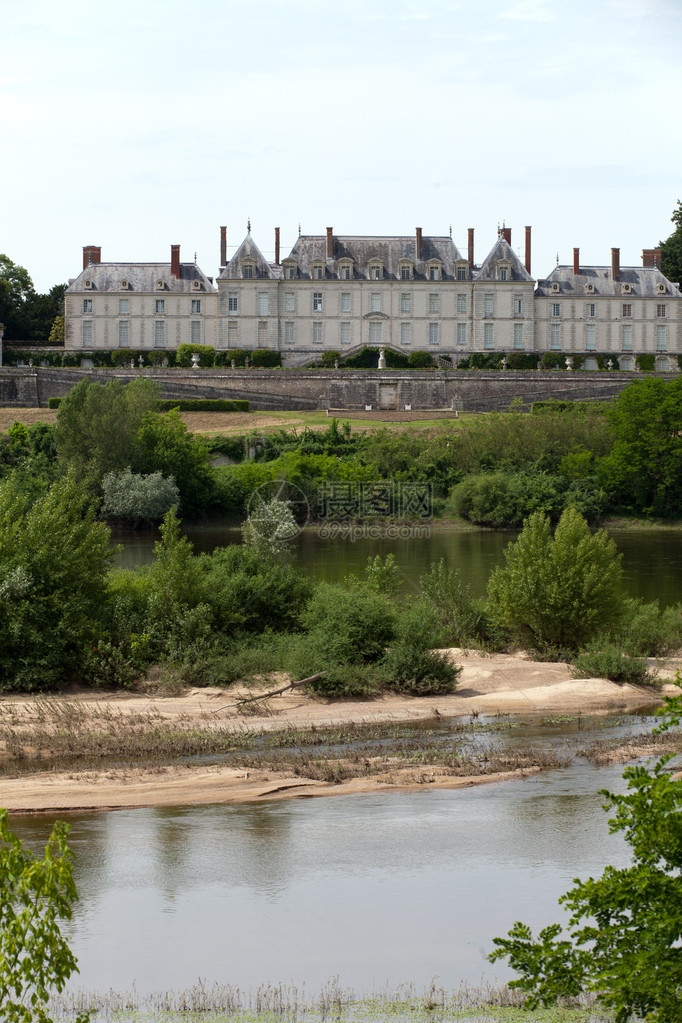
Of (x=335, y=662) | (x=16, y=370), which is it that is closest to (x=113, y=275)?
(x=16, y=370)

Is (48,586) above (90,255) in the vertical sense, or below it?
below

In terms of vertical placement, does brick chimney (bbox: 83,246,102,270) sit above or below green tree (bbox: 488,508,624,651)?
above

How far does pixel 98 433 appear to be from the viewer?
37.0 metres

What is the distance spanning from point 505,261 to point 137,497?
28234 mm

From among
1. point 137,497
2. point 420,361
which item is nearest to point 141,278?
point 420,361

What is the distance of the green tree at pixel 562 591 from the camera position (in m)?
16.5

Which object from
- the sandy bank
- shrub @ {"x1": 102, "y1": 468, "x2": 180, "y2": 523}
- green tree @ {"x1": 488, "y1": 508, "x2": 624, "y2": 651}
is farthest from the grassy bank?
shrub @ {"x1": 102, "y1": 468, "x2": 180, "y2": 523}

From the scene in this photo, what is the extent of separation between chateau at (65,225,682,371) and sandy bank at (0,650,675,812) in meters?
42.0

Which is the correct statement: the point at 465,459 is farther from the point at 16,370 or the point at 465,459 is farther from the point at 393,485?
the point at 16,370

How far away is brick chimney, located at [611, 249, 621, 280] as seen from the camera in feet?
191

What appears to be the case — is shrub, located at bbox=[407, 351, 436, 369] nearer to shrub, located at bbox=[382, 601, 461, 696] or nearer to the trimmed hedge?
the trimmed hedge

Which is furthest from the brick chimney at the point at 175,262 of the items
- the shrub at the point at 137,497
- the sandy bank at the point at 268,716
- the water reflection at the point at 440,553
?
the sandy bank at the point at 268,716

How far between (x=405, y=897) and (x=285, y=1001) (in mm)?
1763

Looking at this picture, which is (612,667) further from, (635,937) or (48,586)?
(635,937)
